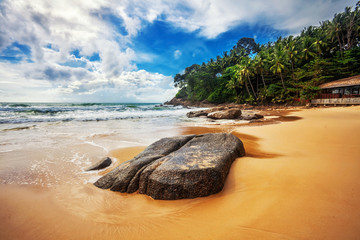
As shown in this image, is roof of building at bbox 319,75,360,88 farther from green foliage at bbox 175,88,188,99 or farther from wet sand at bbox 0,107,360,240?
green foliage at bbox 175,88,188,99

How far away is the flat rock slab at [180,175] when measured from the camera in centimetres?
247

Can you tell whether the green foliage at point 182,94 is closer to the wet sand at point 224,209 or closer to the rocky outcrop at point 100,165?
the rocky outcrop at point 100,165

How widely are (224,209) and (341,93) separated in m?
31.7

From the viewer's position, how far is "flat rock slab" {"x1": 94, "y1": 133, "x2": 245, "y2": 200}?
2475mm

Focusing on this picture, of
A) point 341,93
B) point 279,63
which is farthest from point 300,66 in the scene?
point 341,93

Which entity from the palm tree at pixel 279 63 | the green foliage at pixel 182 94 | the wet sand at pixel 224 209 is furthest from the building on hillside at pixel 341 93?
the green foliage at pixel 182 94

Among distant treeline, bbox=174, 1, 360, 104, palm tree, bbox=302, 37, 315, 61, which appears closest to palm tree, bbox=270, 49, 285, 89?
distant treeline, bbox=174, 1, 360, 104

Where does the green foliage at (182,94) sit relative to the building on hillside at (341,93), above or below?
above

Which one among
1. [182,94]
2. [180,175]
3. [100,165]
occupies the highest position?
[182,94]

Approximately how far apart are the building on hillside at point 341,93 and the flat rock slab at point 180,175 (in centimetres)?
2526

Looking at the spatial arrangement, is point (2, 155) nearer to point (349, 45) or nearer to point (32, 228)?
point (32, 228)

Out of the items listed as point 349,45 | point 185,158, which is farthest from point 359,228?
point 349,45

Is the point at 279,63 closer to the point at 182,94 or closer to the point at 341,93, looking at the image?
the point at 341,93

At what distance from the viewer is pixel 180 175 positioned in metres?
2.53
